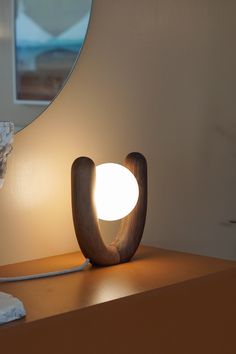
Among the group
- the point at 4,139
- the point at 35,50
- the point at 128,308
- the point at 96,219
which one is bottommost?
the point at 128,308

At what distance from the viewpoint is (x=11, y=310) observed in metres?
0.99

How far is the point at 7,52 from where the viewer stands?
4.39 ft

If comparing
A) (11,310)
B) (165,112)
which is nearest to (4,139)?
(11,310)

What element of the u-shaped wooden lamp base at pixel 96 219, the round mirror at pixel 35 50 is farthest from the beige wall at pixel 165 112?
the u-shaped wooden lamp base at pixel 96 219

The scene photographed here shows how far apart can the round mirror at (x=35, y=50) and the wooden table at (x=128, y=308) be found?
1.09ft

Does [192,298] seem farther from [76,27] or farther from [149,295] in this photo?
[76,27]

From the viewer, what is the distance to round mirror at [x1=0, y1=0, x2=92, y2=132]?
4.40ft

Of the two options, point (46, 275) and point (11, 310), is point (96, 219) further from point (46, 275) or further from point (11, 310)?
point (11, 310)

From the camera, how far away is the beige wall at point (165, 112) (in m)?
1.52

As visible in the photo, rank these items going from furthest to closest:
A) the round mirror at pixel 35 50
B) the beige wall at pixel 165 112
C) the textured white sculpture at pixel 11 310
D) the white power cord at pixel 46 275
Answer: the beige wall at pixel 165 112 < the round mirror at pixel 35 50 < the white power cord at pixel 46 275 < the textured white sculpture at pixel 11 310

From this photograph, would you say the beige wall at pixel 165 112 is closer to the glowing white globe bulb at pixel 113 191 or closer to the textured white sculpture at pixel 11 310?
the glowing white globe bulb at pixel 113 191

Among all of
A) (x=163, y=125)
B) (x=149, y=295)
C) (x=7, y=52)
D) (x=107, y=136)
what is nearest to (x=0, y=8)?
(x=7, y=52)

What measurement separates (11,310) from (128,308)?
22 centimetres

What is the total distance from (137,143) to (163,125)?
0.08 meters
